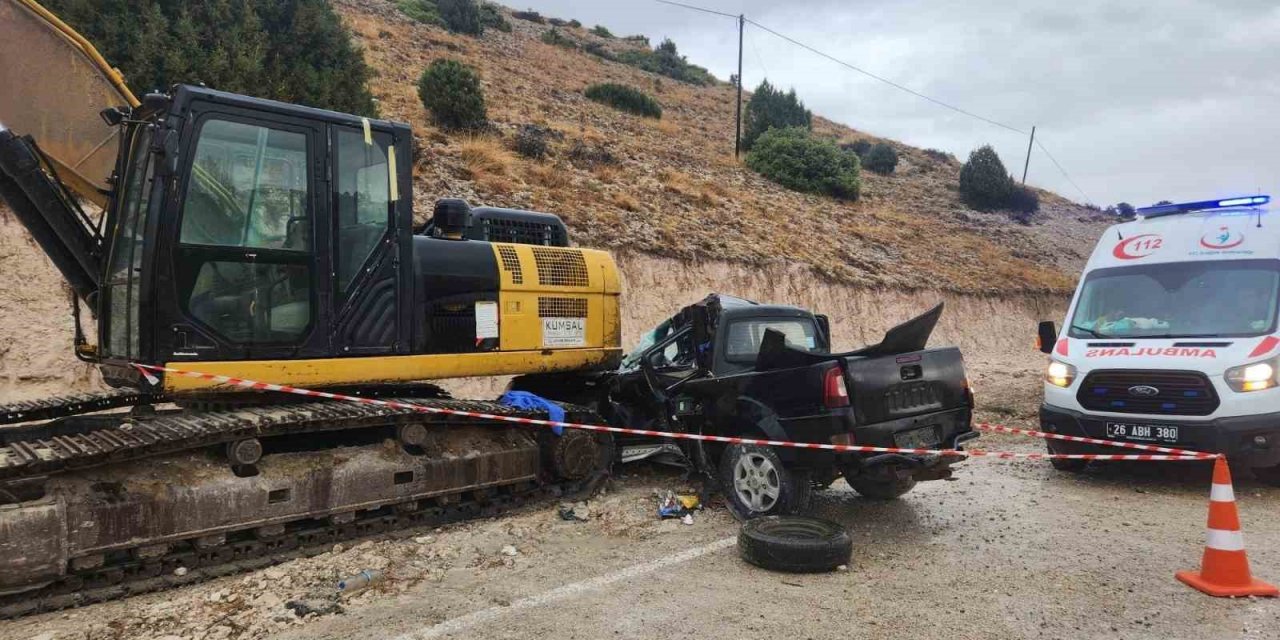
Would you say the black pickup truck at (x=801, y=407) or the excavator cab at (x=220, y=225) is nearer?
the excavator cab at (x=220, y=225)

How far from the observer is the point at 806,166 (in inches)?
1067

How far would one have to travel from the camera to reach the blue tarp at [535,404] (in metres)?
6.40

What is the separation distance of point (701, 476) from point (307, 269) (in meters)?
3.75

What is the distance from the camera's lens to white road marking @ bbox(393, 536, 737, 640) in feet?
12.6

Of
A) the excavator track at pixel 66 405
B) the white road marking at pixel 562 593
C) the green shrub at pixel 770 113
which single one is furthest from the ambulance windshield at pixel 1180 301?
the green shrub at pixel 770 113

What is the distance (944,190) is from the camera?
116ft

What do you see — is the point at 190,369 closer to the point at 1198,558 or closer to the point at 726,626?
the point at 726,626

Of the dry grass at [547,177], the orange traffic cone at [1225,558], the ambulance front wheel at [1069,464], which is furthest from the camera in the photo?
the dry grass at [547,177]

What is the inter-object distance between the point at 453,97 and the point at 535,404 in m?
14.1

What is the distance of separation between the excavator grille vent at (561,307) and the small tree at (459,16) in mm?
30320

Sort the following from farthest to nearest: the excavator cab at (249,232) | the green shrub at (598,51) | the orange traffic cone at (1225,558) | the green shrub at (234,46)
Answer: the green shrub at (598,51) → the green shrub at (234,46) → the excavator cab at (249,232) → the orange traffic cone at (1225,558)

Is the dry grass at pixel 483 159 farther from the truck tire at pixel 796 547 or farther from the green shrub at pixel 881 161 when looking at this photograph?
A: the green shrub at pixel 881 161

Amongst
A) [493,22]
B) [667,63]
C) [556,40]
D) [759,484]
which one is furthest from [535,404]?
[667,63]

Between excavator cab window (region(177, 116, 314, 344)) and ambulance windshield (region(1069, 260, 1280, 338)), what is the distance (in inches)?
301
